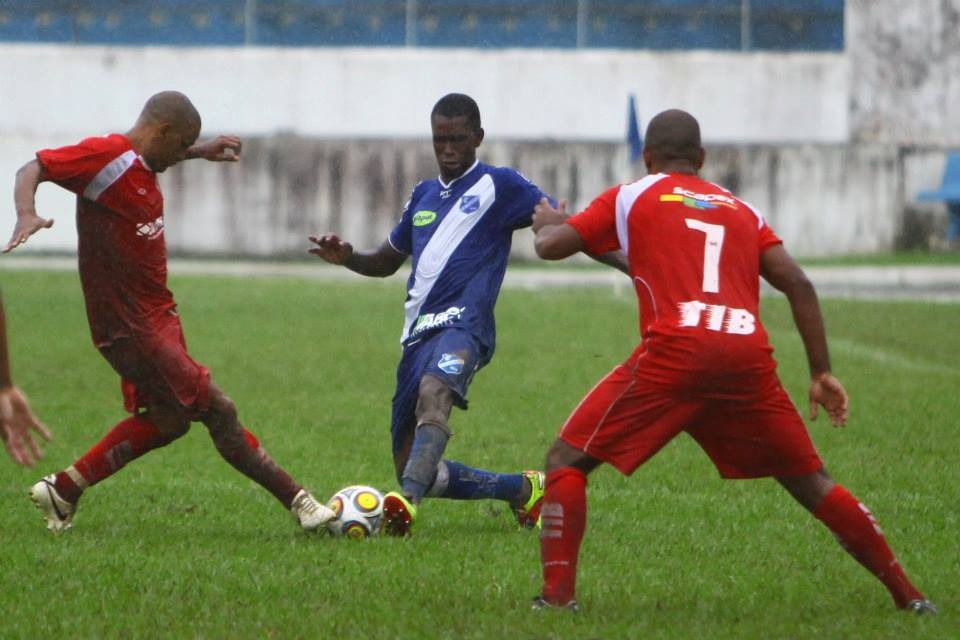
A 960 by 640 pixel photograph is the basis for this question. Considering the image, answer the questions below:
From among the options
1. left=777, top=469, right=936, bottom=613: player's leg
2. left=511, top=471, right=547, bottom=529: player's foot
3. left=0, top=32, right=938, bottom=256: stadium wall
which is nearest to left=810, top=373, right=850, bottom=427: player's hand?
left=777, top=469, right=936, bottom=613: player's leg

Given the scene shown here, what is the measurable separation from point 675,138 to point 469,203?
2.17 metres

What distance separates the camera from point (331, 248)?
852 centimetres

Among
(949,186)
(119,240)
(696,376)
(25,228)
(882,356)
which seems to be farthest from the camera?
(949,186)

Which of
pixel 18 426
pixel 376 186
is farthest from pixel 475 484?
pixel 376 186

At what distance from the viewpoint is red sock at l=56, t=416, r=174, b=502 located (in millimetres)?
8469

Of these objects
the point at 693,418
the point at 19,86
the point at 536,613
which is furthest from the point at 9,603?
the point at 19,86

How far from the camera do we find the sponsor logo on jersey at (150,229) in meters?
8.08

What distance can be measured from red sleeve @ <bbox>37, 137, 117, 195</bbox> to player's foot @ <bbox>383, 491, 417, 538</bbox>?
1910 mm

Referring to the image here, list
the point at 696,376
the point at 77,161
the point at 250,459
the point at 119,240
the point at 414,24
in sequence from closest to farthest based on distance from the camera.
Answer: the point at 696,376 → the point at 77,161 → the point at 119,240 → the point at 250,459 → the point at 414,24

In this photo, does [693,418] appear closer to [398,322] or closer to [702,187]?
[702,187]

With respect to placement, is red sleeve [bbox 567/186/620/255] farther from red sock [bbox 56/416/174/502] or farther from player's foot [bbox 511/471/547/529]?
red sock [bbox 56/416/174/502]

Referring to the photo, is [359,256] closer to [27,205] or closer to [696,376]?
[27,205]

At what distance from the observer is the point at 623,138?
36875 mm

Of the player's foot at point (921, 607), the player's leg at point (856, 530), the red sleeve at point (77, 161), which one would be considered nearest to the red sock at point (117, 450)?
the red sleeve at point (77, 161)
